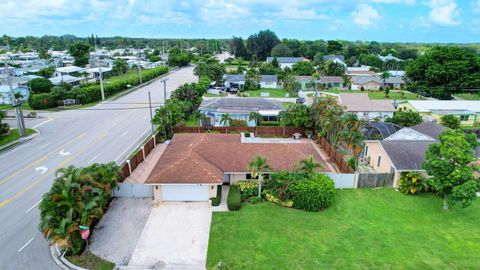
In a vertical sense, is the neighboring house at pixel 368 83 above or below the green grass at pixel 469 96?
above

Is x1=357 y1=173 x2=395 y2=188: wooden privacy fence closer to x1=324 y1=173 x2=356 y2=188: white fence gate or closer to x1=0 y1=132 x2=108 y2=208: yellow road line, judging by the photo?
x1=324 y1=173 x2=356 y2=188: white fence gate

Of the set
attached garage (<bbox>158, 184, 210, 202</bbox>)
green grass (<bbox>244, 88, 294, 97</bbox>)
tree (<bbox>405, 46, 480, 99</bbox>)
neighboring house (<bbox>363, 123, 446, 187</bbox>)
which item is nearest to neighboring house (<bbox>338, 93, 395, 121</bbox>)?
neighboring house (<bbox>363, 123, 446, 187</bbox>)

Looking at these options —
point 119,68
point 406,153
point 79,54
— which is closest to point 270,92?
point 406,153

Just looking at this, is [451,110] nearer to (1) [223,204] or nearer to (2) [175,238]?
(1) [223,204]

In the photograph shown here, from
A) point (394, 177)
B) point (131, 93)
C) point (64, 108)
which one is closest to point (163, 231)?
point (394, 177)

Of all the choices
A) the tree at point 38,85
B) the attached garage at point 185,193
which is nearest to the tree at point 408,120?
the attached garage at point 185,193

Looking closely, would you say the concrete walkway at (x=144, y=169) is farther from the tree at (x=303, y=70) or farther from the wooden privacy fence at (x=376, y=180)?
the tree at (x=303, y=70)
